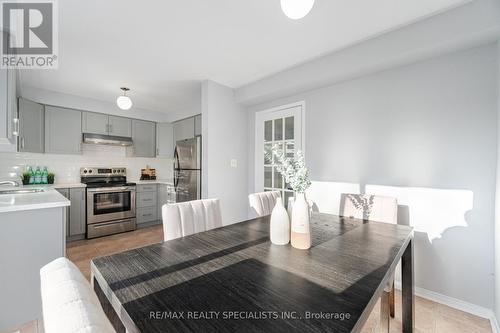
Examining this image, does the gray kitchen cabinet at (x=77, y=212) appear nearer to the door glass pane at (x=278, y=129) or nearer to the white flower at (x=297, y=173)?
the door glass pane at (x=278, y=129)

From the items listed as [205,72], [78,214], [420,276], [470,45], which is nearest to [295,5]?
[470,45]

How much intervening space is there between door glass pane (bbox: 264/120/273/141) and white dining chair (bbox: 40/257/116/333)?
287 cm

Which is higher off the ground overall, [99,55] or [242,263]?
[99,55]

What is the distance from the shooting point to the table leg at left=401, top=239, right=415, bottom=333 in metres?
1.44

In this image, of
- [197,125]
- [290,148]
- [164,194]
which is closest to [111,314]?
[290,148]

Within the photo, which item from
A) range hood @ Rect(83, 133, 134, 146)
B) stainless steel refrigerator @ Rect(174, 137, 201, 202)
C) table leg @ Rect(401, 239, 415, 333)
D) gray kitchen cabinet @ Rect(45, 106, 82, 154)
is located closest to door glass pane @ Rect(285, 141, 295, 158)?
stainless steel refrigerator @ Rect(174, 137, 201, 202)

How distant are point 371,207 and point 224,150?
6.51 feet

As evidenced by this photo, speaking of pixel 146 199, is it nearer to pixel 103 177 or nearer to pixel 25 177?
pixel 103 177

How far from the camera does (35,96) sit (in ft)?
11.0

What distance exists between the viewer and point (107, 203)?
3.66 meters

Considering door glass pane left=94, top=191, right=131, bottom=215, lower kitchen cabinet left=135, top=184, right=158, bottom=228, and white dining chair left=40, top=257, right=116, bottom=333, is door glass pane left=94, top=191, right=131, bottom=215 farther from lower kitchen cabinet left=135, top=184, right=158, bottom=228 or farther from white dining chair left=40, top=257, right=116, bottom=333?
white dining chair left=40, top=257, right=116, bottom=333

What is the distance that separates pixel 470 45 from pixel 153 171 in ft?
16.5

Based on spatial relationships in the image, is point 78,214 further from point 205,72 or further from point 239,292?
point 239,292

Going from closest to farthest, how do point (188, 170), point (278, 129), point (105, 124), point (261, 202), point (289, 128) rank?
point (261, 202)
point (289, 128)
point (278, 129)
point (188, 170)
point (105, 124)
